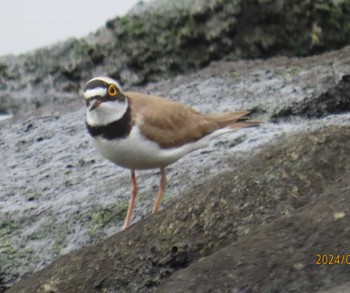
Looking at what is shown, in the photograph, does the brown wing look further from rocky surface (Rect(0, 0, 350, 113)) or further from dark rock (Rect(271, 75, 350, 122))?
rocky surface (Rect(0, 0, 350, 113))

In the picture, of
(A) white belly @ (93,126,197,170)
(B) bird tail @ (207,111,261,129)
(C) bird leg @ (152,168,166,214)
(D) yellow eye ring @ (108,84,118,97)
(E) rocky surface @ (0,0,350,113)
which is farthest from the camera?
(E) rocky surface @ (0,0,350,113)

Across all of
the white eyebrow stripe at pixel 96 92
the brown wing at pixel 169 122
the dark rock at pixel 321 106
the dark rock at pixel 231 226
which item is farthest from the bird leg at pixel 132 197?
the dark rock at pixel 321 106

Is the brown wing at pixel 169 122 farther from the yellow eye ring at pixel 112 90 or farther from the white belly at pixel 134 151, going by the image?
the yellow eye ring at pixel 112 90

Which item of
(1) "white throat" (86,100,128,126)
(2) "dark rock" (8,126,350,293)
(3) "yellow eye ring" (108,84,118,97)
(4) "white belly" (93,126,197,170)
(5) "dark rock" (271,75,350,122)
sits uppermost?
(3) "yellow eye ring" (108,84,118,97)

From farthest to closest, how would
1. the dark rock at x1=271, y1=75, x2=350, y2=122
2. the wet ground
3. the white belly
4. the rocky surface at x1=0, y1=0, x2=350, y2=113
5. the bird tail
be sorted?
the rocky surface at x1=0, y1=0, x2=350, y2=113 < the dark rock at x1=271, y1=75, x2=350, y2=122 < the bird tail < the white belly < the wet ground

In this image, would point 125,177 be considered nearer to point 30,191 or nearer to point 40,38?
point 30,191

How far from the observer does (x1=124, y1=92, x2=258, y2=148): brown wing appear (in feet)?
27.3

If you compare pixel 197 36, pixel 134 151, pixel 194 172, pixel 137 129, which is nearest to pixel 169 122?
pixel 137 129

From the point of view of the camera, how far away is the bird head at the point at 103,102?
8219 millimetres

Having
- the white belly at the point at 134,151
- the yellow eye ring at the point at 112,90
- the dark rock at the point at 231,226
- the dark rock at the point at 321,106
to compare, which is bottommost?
the dark rock at the point at 321,106

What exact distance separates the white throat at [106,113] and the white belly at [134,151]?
12 centimetres

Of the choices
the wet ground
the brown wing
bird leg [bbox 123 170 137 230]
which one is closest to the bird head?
the brown wing

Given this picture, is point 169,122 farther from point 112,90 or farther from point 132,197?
point 132,197

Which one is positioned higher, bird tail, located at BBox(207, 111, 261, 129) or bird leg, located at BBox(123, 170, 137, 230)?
bird tail, located at BBox(207, 111, 261, 129)
